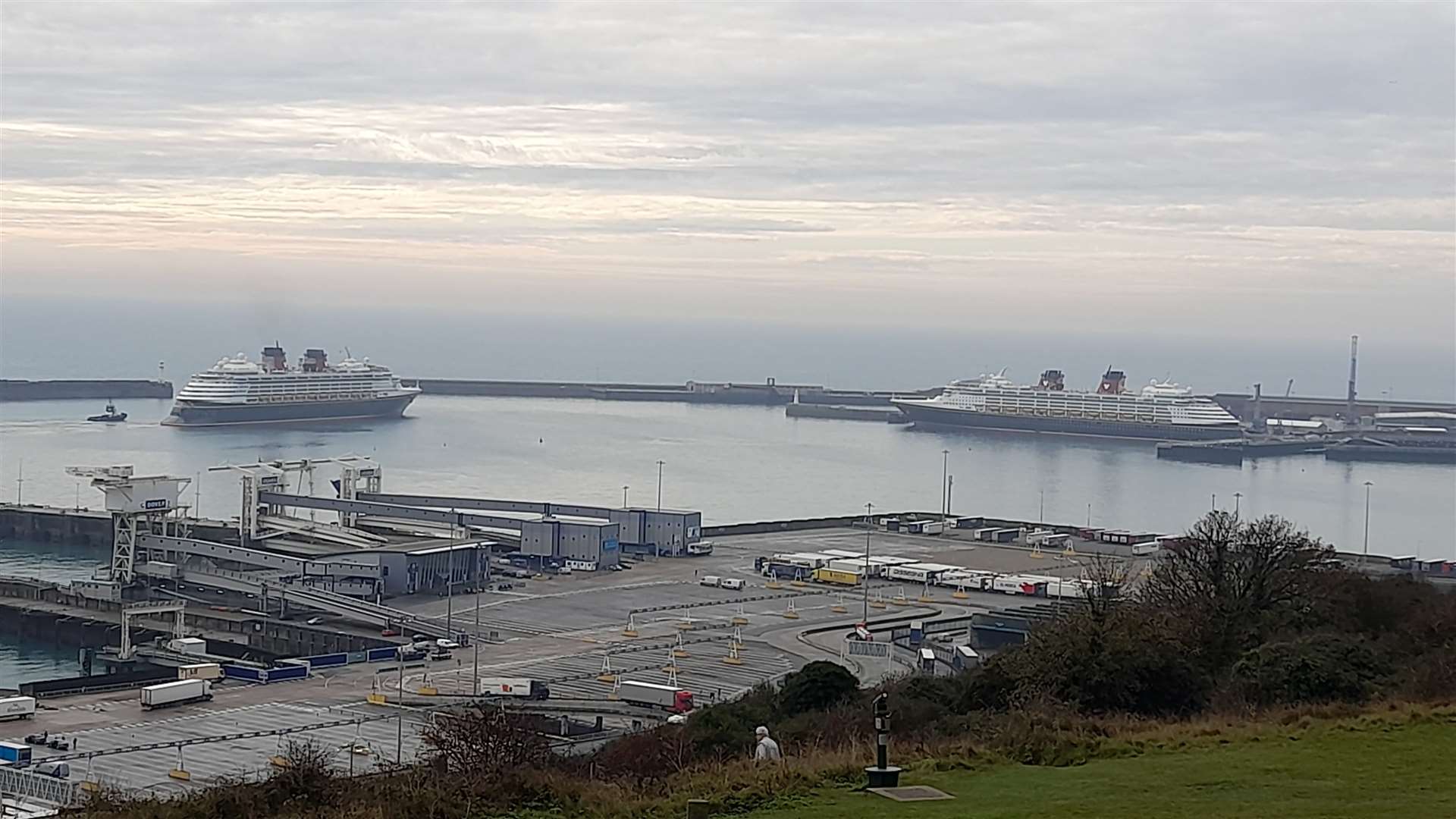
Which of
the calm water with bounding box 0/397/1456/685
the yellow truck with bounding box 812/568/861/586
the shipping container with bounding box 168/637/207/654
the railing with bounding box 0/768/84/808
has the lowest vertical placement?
the shipping container with bounding box 168/637/207/654

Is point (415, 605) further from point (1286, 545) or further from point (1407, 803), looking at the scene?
point (1407, 803)

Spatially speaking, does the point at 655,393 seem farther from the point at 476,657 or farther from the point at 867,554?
the point at 476,657

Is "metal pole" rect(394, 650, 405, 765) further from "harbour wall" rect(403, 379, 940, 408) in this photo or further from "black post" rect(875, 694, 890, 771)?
"harbour wall" rect(403, 379, 940, 408)

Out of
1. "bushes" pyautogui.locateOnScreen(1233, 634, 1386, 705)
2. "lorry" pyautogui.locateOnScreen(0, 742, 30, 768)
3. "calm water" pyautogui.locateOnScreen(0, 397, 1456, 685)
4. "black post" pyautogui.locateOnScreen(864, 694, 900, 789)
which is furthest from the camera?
"calm water" pyautogui.locateOnScreen(0, 397, 1456, 685)

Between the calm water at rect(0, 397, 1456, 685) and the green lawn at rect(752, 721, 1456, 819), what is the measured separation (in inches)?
845

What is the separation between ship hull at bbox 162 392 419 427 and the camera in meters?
47.8

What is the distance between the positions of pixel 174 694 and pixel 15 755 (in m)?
2.16

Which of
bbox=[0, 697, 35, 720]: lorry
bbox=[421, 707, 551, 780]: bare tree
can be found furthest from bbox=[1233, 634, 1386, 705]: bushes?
bbox=[0, 697, 35, 720]: lorry

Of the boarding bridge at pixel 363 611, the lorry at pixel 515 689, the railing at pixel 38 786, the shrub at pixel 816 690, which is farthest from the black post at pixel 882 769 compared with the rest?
the boarding bridge at pixel 363 611

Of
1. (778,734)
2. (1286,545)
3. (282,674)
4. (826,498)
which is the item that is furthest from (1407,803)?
(826,498)

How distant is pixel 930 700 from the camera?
26.0ft

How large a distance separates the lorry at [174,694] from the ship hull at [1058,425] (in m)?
40.8

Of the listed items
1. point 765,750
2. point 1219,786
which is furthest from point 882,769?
point 1219,786

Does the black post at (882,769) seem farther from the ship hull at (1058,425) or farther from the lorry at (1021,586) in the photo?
the ship hull at (1058,425)
